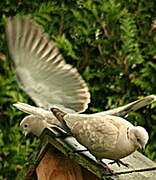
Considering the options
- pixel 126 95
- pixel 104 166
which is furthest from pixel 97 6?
pixel 104 166

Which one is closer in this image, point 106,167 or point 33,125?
point 106,167

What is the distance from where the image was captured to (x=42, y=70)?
353 centimetres

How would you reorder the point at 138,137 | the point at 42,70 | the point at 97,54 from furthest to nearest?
the point at 97,54 → the point at 42,70 → the point at 138,137

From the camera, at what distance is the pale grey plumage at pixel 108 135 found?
2396mm

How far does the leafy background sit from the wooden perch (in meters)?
1.88

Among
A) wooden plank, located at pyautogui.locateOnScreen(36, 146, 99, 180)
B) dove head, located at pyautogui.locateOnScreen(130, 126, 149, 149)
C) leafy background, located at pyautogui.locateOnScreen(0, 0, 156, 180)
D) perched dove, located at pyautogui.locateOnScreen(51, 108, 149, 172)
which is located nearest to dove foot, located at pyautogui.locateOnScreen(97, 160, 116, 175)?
perched dove, located at pyautogui.locateOnScreen(51, 108, 149, 172)

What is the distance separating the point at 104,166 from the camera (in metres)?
2.50

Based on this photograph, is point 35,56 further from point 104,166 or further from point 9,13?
point 9,13

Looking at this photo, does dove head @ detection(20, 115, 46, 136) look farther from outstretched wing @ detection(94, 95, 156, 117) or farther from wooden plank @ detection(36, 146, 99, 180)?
outstretched wing @ detection(94, 95, 156, 117)

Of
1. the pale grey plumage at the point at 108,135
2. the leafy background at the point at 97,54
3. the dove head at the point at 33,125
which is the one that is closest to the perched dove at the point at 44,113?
the dove head at the point at 33,125

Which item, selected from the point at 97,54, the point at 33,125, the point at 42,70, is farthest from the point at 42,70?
the point at 97,54

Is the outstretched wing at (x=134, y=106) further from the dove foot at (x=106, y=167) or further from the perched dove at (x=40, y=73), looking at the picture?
the perched dove at (x=40, y=73)

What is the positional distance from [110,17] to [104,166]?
2.77 metres

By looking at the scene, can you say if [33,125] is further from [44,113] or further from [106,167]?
[106,167]
